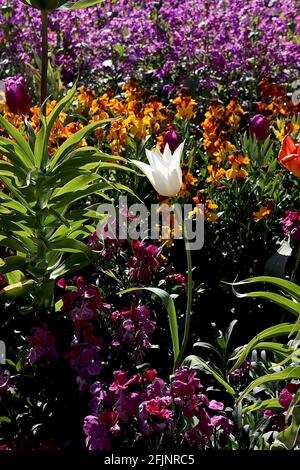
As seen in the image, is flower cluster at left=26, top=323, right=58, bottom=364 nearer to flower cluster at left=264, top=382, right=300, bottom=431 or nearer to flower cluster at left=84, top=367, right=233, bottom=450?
flower cluster at left=84, top=367, right=233, bottom=450

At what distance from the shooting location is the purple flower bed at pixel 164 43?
17.1ft

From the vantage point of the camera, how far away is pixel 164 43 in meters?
5.40

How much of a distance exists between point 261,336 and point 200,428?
29cm

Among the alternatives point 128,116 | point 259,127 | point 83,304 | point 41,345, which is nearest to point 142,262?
point 83,304

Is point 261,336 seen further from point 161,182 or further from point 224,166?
point 224,166

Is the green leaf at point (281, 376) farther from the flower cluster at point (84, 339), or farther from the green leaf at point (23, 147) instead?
the green leaf at point (23, 147)

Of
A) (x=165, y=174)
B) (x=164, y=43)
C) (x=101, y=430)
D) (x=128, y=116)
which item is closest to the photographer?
(x=101, y=430)

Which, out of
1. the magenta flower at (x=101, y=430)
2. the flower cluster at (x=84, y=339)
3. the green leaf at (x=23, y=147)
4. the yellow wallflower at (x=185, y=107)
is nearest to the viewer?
the magenta flower at (x=101, y=430)

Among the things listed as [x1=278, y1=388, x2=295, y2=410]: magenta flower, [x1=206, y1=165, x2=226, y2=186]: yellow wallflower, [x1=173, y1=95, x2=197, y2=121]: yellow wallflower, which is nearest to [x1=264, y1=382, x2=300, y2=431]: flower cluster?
[x1=278, y1=388, x2=295, y2=410]: magenta flower

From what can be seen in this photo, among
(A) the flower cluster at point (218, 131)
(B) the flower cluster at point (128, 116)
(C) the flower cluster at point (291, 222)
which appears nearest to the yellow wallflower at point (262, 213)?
(C) the flower cluster at point (291, 222)

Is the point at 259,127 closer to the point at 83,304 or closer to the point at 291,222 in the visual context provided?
the point at 291,222

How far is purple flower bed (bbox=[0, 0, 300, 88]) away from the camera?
5227 mm

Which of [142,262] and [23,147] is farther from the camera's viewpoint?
[23,147]

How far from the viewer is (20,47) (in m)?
5.50
